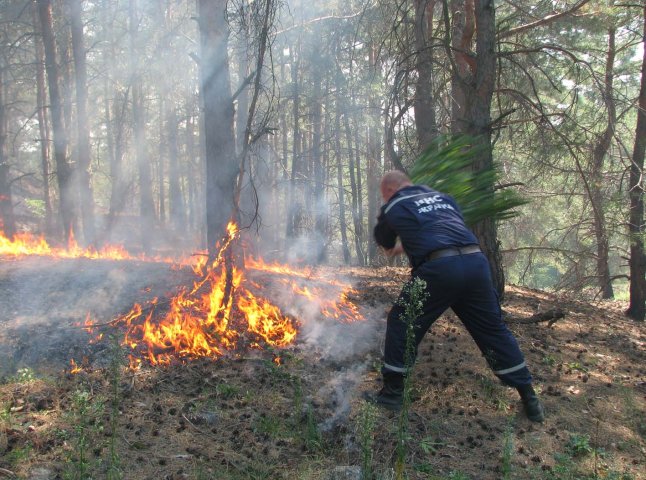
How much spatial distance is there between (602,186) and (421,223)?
737 cm

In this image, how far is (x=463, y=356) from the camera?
17.2ft

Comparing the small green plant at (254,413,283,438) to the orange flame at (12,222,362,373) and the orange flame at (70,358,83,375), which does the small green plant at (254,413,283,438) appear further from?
the orange flame at (70,358,83,375)

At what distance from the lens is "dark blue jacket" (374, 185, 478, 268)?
397 cm

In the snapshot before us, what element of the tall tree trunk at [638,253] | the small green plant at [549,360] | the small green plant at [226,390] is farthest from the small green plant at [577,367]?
the tall tree trunk at [638,253]

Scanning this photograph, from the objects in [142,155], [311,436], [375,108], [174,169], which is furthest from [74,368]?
[174,169]

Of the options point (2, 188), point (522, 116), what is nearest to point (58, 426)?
point (522, 116)

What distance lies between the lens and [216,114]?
680 centimetres

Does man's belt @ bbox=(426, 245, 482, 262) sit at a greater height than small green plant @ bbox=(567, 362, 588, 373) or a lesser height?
greater

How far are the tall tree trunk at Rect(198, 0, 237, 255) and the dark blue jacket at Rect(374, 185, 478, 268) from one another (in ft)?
10.0

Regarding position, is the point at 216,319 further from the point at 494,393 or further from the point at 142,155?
the point at 142,155

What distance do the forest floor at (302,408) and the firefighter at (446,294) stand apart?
31 centimetres

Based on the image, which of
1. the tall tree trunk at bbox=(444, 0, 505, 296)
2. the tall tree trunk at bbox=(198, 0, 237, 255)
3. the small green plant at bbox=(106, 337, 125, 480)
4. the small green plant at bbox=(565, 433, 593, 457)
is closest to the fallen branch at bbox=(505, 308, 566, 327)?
the tall tree trunk at bbox=(444, 0, 505, 296)

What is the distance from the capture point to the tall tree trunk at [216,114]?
6.70 meters

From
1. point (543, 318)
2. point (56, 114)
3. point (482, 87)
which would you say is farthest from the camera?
point (56, 114)
